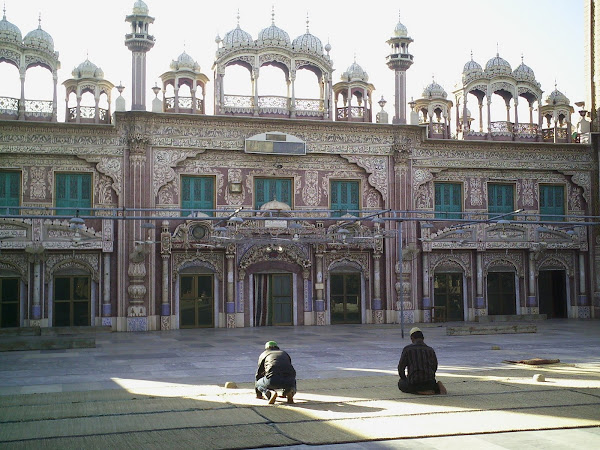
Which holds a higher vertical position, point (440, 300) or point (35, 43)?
point (35, 43)

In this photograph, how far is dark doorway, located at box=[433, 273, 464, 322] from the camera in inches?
1240

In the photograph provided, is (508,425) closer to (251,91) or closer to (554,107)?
(251,91)

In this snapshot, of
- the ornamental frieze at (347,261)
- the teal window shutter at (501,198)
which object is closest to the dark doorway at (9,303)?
the ornamental frieze at (347,261)

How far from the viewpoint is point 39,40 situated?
1150 inches

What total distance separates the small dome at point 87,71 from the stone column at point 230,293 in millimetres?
9263

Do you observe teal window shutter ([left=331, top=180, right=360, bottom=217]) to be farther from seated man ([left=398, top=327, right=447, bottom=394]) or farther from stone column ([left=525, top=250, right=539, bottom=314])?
seated man ([left=398, top=327, right=447, bottom=394])

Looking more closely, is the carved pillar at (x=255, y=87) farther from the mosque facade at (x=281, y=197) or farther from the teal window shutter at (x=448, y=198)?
the teal window shutter at (x=448, y=198)

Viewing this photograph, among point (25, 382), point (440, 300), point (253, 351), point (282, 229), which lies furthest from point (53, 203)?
point (440, 300)

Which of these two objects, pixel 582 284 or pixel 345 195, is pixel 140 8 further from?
pixel 582 284

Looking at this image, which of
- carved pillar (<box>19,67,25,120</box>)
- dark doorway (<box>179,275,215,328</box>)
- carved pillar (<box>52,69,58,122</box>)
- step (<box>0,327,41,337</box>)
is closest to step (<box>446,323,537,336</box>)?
dark doorway (<box>179,275,215,328</box>)

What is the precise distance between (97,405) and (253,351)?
858 centimetres

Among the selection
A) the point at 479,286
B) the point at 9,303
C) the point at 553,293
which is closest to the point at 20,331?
the point at 9,303

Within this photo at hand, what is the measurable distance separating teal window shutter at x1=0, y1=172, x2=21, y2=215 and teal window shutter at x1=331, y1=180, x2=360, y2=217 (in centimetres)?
1282

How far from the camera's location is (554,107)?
34062mm
